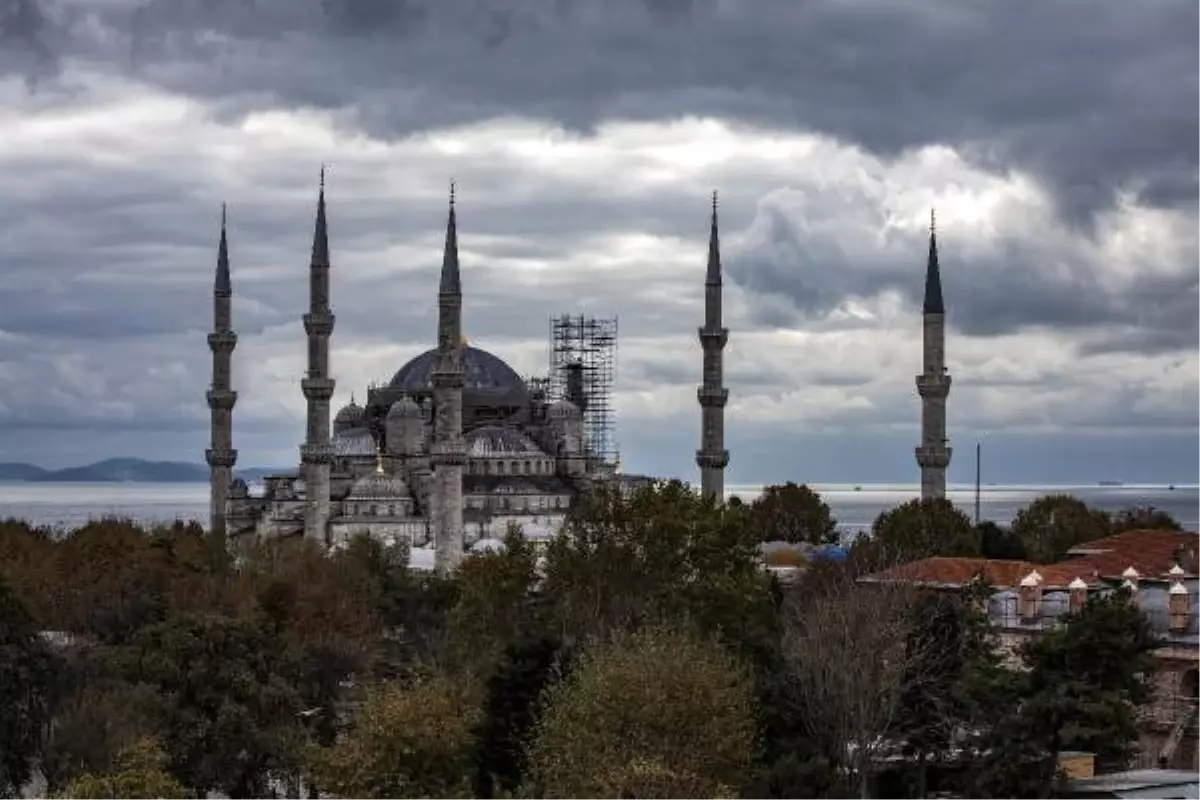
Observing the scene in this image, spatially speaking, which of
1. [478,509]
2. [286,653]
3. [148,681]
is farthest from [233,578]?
[478,509]

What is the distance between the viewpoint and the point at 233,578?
57375 mm

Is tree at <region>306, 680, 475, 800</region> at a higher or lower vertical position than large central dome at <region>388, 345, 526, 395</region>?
lower

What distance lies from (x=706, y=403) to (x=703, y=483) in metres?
3.46

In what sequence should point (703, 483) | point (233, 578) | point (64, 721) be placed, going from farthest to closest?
point (703, 483)
point (233, 578)
point (64, 721)

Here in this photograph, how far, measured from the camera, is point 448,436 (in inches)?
2862

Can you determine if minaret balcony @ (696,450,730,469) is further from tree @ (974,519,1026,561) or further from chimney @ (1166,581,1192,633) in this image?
chimney @ (1166,581,1192,633)

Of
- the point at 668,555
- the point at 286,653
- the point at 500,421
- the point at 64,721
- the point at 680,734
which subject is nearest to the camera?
the point at 680,734

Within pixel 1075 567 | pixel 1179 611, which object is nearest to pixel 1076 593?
pixel 1179 611

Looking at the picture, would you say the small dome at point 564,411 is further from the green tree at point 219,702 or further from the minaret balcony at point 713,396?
the green tree at point 219,702

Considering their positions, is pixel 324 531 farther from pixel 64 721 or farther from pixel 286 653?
pixel 64 721

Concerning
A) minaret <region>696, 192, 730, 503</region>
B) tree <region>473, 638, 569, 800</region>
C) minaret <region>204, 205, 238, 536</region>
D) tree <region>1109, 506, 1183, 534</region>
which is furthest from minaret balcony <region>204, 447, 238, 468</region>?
tree <region>473, 638, 569, 800</region>

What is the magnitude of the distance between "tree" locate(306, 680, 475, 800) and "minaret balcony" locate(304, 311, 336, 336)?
4893 cm

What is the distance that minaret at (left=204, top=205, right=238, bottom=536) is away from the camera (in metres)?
84.7

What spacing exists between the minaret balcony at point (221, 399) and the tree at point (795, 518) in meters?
26.4
